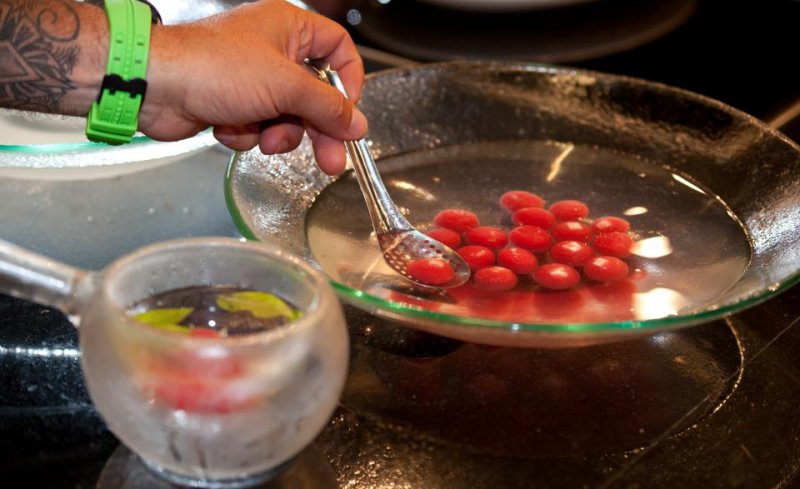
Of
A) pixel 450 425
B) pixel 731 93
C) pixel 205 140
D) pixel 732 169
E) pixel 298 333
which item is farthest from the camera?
pixel 731 93

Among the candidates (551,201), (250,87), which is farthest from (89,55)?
(551,201)

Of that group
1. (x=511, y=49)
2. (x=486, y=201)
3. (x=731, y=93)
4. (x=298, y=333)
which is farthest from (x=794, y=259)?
(x=511, y=49)

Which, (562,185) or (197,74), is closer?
(197,74)

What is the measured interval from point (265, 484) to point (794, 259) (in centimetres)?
50

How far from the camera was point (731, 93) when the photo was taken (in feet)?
4.85

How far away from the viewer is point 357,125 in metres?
0.94

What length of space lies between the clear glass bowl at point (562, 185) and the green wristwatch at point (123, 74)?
0.37 ft

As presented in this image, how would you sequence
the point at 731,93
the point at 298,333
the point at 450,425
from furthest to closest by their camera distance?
1. the point at 731,93
2. the point at 450,425
3. the point at 298,333

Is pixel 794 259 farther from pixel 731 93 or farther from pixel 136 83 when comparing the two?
pixel 731 93

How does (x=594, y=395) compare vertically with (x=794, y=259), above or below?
below

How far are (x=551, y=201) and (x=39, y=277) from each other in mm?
613

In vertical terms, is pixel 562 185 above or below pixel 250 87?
below

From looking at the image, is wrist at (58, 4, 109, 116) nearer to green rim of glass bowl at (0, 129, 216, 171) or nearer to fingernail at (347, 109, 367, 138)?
green rim of glass bowl at (0, 129, 216, 171)

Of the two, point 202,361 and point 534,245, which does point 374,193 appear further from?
point 202,361
